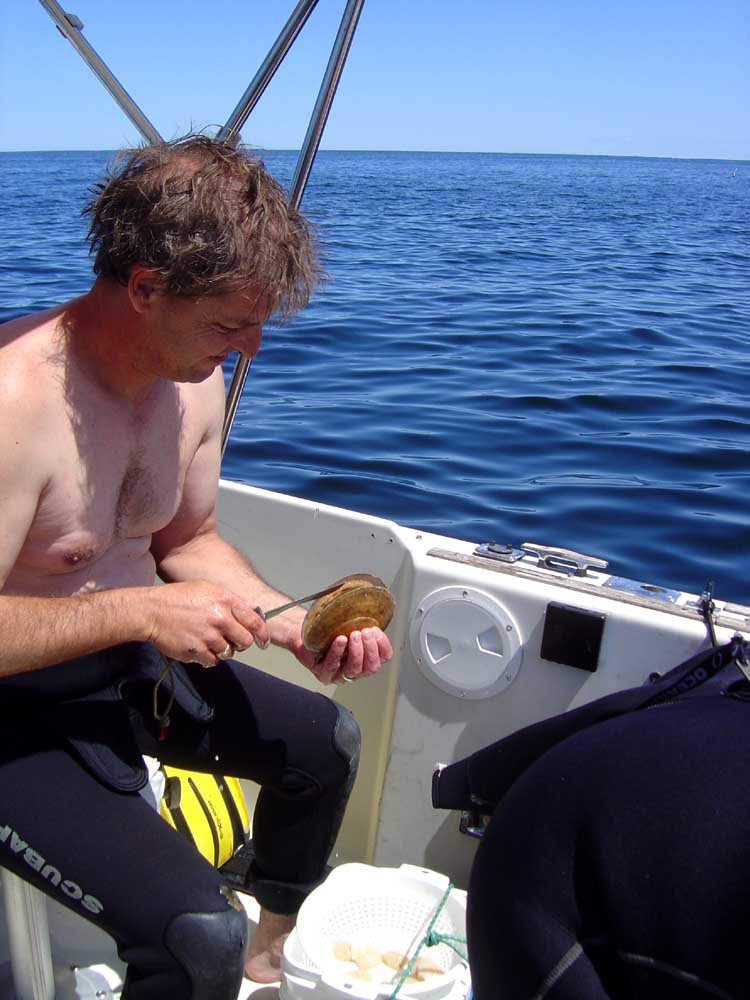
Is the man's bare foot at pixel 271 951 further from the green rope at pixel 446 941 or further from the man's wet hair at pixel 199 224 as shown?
the man's wet hair at pixel 199 224

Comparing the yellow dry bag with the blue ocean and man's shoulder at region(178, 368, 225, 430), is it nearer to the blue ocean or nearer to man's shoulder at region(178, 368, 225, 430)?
man's shoulder at region(178, 368, 225, 430)

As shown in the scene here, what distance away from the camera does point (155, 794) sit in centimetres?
217

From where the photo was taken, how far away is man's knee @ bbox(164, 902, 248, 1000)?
5.41 feet

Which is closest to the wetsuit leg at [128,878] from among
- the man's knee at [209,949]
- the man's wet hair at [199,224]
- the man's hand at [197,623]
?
the man's knee at [209,949]

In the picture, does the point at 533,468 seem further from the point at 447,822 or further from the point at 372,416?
the point at 447,822

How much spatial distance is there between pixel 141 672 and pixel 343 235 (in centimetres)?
1514

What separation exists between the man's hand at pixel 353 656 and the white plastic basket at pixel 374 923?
0.51 m

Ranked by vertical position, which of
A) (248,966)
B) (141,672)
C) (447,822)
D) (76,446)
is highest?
(76,446)

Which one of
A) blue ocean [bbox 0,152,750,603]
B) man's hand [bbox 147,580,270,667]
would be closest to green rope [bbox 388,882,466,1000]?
man's hand [bbox 147,580,270,667]

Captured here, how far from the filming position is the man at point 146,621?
1.69 m

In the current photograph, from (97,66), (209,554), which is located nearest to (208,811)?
(209,554)

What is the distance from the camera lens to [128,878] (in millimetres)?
1661

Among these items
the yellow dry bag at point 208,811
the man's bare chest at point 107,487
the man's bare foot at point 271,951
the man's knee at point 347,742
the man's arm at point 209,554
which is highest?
the man's bare chest at point 107,487

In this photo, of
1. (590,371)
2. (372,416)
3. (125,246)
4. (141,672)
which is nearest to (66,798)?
(141,672)
